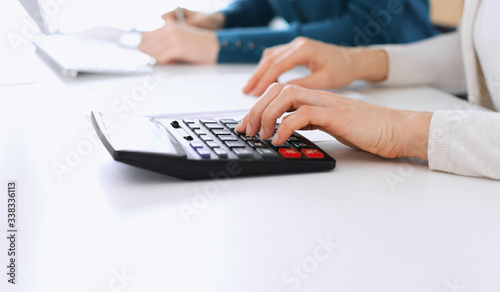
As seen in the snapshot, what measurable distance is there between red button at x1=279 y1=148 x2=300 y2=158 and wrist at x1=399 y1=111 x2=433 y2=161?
0.42 ft

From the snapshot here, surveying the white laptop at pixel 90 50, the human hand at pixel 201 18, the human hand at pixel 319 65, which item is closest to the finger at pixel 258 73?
the human hand at pixel 319 65

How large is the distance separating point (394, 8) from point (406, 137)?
2.53 ft

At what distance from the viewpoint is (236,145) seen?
54cm

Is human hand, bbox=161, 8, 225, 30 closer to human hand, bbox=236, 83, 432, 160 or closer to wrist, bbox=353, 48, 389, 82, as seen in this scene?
wrist, bbox=353, 48, 389, 82

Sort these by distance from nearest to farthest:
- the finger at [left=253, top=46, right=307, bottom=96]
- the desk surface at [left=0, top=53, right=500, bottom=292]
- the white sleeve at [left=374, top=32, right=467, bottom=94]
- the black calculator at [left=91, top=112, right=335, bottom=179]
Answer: the desk surface at [left=0, top=53, right=500, bottom=292], the black calculator at [left=91, top=112, right=335, bottom=179], the finger at [left=253, top=46, right=307, bottom=96], the white sleeve at [left=374, top=32, right=467, bottom=94]

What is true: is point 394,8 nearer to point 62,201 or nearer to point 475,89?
point 475,89

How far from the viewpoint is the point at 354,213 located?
0.44m

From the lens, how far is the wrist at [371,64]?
0.97m

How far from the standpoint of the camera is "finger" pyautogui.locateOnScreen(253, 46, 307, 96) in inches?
34.3

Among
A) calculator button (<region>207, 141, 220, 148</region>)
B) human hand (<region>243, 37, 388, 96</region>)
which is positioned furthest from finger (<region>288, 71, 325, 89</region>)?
calculator button (<region>207, 141, 220, 148</region>)

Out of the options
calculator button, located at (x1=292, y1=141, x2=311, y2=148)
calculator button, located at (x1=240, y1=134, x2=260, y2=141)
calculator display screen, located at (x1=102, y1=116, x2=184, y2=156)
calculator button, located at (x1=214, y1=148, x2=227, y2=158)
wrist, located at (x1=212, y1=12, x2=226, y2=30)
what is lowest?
wrist, located at (x1=212, y1=12, x2=226, y2=30)

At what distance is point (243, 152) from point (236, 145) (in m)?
0.02

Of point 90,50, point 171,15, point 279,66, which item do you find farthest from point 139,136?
point 171,15

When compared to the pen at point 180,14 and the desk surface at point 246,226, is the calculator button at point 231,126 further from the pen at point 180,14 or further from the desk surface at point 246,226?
the pen at point 180,14
